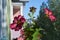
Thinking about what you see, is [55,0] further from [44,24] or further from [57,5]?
[44,24]

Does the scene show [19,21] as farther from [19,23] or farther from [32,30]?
[32,30]

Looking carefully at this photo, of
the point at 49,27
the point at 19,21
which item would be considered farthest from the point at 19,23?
the point at 49,27

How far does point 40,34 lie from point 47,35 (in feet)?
0.42

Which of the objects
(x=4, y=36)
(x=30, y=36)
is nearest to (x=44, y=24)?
(x=30, y=36)

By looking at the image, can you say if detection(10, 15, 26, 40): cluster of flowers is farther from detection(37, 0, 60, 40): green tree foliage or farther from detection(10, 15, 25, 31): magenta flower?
detection(37, 0, 60, 40): green tree foliage

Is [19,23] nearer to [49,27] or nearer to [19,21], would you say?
[19,21]

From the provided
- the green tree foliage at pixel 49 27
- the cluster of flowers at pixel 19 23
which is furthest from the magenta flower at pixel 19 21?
the green tree foliage at pixel 49 27

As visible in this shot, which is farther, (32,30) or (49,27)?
(49,27)

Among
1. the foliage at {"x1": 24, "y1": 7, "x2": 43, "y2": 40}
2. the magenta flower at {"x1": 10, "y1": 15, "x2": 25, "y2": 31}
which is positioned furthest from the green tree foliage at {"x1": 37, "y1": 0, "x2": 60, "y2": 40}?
the magenta flower at {"x1": 10, "y1": 15, "x2": 25, "y2": 31}

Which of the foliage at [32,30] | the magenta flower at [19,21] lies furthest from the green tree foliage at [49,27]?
the magenta flower at [19,21]

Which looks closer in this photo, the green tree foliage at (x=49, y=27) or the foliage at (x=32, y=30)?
the foliage at (x=32, y=30)

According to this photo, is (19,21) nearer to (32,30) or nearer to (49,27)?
(32,30)

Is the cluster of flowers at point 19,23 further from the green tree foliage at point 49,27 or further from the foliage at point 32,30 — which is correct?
the green tree foliage at point 49,27

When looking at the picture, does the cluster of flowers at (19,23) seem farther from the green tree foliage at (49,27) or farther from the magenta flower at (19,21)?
the green tree foliage at (49,27)
